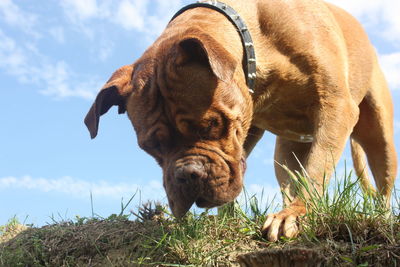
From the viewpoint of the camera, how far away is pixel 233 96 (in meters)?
3.72

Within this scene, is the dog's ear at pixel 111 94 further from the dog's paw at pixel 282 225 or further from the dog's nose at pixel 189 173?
the dog's paw at pixel 282 225

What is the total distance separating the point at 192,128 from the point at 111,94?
2.77 feet

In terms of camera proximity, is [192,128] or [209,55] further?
[192,128]

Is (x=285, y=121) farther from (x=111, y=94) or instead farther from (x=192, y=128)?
(x=111, y=94)

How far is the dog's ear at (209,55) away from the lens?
323 centimetres

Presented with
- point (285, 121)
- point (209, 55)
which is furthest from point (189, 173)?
point (285, 121)

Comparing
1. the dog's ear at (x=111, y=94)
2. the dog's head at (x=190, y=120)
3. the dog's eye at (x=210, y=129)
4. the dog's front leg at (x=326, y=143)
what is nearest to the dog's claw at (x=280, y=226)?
→ the dog's front leg at (x=326, y=143)

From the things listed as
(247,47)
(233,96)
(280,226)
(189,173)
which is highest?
(247,47)

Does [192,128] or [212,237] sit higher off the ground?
[192,128]

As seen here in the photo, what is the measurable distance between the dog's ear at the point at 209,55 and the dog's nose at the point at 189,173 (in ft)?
2.12

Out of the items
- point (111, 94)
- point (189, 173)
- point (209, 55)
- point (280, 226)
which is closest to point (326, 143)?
point (280, 226)

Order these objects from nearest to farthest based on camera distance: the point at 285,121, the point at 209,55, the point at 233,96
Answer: the point at 209,55, the point at 233,96, the point at 285,121

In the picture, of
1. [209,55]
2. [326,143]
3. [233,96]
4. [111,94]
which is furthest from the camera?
[326,143]

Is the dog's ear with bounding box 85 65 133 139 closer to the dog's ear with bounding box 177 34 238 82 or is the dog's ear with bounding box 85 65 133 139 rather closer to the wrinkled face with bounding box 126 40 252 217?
the wrinkled face with bounding box 126 40 252 217
